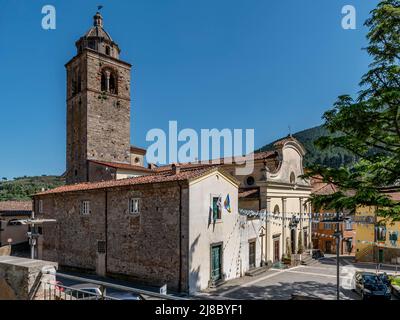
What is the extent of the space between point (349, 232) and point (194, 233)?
116ft

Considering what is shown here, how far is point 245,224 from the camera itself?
22.9 m

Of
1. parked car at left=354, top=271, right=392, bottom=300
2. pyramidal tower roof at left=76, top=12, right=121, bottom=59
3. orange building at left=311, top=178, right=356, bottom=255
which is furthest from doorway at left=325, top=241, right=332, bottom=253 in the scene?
pyramidal tower roof at left=76, top=12, right=121, bottom=59

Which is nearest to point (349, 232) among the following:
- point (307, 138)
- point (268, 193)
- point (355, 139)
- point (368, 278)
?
point (268, 193)

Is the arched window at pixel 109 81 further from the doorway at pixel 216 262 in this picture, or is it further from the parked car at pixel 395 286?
the parked car at pixel 395 286

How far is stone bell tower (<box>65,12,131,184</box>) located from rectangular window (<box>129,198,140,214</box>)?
1383 centimetres

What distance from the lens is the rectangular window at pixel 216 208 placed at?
1939 centimetres

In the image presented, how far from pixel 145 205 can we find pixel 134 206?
1064 millimetres

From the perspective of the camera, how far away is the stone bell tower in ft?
108

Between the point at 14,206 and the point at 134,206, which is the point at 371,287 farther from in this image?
the point at 14,206

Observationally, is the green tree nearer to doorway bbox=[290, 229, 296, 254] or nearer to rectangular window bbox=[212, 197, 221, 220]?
rectangular window bbox=[212, 197, 221, 220]

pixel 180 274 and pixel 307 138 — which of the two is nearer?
pixel 180 274
